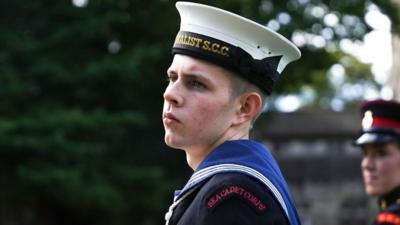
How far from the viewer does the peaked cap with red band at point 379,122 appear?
5031 millimetres

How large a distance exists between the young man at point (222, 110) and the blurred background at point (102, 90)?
10.2 meters

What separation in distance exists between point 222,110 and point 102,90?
43.4 ft

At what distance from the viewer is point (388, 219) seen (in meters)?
3.96

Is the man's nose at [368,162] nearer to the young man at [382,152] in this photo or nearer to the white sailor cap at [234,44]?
the young man at [382,152]

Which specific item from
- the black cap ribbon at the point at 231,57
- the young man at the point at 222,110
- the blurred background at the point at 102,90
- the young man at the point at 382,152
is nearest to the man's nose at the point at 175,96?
the young man at the point at 222,110

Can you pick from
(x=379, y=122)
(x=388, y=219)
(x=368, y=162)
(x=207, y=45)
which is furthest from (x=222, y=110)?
(x=379, y=122)

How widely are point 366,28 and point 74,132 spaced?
7.46 metres

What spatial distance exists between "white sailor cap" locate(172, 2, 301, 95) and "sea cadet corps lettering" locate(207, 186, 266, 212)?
0.40 metres

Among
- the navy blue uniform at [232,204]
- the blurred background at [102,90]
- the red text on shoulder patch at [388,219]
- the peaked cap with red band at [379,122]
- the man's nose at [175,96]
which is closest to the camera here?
the navy blue uniform at [232,204]

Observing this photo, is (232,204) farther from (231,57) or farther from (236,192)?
(231,57)

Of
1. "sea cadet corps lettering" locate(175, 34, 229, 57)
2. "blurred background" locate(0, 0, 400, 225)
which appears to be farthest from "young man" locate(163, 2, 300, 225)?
"blurred background" locate(0, 0, 400, 225)

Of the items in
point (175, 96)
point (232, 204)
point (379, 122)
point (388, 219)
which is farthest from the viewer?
point (379, 122)

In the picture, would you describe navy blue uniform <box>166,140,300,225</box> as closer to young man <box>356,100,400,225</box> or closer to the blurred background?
young man <box>356,100,400,225</box>

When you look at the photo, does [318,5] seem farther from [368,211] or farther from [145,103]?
[368,211]
